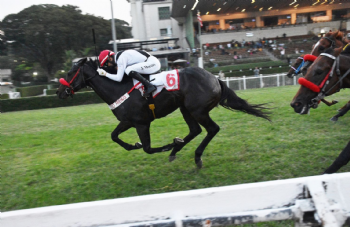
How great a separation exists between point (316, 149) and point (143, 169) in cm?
268

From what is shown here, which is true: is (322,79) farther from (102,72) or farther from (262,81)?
(262,81)

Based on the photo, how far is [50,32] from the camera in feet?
124

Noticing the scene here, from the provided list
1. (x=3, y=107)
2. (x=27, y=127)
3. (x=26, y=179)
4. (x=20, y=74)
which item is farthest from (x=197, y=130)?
(x=20, y=74)

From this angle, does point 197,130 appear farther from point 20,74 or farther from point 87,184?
point 20,74

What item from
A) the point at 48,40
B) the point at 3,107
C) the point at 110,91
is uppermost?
the point at 48,40

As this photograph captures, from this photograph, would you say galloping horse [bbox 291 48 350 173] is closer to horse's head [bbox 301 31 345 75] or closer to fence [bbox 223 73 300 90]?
horse's head [bbox 301 31 345 75]

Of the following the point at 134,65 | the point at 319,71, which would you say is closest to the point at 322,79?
the point at 319,71

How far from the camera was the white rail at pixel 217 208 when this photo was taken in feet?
5.41

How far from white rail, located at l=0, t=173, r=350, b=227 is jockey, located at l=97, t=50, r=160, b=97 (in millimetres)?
2613

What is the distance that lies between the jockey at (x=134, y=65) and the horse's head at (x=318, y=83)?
75.3 inches

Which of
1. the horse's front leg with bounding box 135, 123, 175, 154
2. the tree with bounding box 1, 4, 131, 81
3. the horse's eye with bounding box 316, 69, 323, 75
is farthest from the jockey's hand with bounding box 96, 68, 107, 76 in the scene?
the tree with bounding box 1, 4, 131, 81

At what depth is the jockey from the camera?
13.8 feet

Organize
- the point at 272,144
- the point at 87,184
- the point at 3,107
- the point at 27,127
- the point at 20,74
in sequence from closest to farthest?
1. the point at 87,184
2. the point at 272,144
3. the point at 27,127
4. the point at 3,107
5. the point at 20,74

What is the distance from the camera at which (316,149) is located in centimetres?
466
